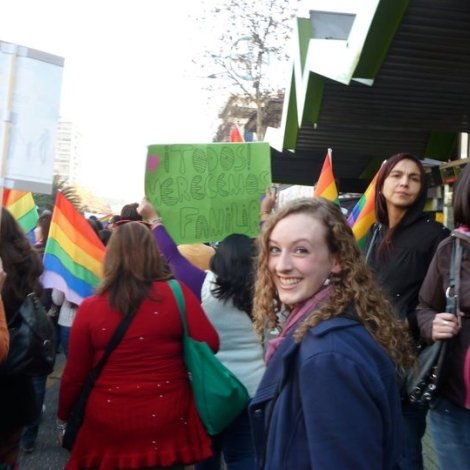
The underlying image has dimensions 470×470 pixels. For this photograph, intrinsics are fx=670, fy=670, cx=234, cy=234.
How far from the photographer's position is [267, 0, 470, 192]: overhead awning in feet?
14.9

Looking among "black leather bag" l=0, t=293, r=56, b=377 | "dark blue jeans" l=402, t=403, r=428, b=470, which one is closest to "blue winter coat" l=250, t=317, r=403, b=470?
"dark blue jeans" l=402, t=403, r=428, b=470

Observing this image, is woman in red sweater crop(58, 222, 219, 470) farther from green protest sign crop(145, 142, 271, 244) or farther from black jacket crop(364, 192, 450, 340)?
black jacket crop(364, 192, 450, 340)

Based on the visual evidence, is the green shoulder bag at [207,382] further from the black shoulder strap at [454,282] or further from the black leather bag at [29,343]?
the black shoulder strap at [454,282]

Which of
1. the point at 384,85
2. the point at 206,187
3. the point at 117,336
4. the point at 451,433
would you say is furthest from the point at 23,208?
the point at 451,433

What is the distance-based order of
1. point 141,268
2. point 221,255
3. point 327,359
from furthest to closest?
point 221,255, point 141,268, point 327,359

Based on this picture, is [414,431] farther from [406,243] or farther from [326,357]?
[326,357]

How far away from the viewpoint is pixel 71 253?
4965mm

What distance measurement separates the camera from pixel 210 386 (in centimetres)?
325

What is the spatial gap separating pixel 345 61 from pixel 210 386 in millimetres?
3023

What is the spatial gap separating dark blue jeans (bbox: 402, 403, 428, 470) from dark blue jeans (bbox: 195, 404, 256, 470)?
32.4 inches

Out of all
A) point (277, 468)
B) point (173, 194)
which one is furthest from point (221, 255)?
point (277, 468)

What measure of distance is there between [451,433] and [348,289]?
1.20m

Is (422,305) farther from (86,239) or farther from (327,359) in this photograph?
(86,239)

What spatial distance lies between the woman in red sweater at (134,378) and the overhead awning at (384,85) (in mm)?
2456
